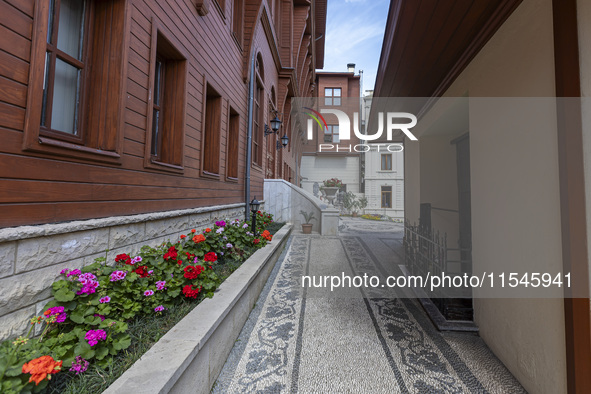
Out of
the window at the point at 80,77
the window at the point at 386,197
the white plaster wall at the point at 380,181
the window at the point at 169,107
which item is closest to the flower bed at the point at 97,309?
the window at the point at 80,77

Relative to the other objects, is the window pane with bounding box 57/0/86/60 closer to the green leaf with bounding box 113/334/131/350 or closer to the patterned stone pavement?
the green leaf with bounding box 113/334/131/350

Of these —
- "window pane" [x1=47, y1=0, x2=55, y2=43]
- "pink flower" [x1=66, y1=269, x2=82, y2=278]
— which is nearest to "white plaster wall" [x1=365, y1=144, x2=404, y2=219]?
"window pane" [x1=47, y1=0, x2=55, y2=43]

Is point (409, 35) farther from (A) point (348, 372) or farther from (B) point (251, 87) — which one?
(B) point (251, 87)

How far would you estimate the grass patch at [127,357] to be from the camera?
47.4 inches

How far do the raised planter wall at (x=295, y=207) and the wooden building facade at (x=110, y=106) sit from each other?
3393 mm

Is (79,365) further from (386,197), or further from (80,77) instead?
(386,197)

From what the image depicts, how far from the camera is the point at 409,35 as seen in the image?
2355 mm

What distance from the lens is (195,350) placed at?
1433 millimetres

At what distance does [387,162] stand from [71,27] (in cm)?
1775

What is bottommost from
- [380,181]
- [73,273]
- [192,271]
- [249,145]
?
[192,271]

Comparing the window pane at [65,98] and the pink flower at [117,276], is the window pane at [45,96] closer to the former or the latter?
the window pane at [65,98]

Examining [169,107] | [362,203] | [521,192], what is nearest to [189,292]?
[169,107]

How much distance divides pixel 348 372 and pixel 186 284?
1.47 m

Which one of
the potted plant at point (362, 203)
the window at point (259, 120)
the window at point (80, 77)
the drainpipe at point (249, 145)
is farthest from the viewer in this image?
the potted plant at point (362, 203)
